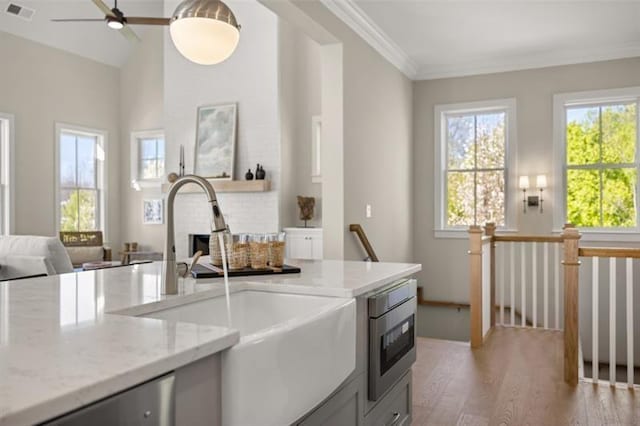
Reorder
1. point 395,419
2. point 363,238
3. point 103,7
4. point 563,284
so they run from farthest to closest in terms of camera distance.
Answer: point 563,284, point 363,238, point 103,7, point 395,419

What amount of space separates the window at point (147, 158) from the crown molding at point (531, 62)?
4178mm

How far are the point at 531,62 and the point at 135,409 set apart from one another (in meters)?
6.12

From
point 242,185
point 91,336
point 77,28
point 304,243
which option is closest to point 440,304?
point 304,243

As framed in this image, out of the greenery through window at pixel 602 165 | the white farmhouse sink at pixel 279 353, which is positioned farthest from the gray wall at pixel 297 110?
the white farmhouse sink at pixel 279 353

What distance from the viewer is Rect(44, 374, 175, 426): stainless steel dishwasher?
73 centimetres

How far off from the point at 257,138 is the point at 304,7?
250cm

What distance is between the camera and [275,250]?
212 cm

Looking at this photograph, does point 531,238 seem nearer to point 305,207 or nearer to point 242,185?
point 305,207

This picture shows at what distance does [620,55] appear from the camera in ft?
18.3

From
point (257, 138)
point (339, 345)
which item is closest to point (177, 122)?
point (257, 138)

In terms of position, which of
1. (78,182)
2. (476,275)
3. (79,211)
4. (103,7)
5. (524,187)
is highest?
(103,7)

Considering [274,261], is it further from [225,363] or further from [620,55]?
[620,55]

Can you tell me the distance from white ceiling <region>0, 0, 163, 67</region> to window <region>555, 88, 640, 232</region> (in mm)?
5697

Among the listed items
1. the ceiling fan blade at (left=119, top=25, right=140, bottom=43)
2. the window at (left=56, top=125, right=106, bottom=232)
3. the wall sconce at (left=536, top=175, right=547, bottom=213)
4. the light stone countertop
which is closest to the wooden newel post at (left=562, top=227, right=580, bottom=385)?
the light stone countertop
